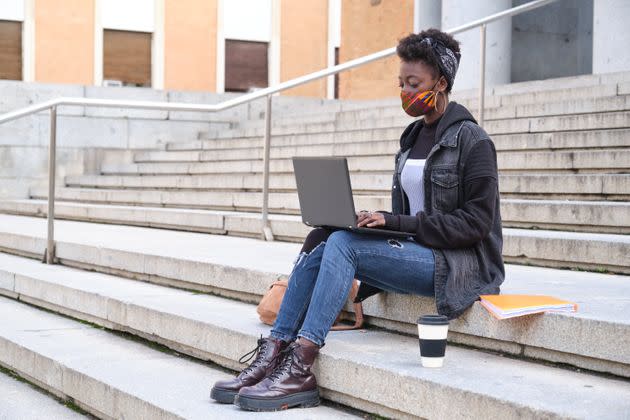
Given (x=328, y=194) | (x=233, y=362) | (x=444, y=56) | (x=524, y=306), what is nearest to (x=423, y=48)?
(x=444, y=56)

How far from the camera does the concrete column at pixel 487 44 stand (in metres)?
12.6

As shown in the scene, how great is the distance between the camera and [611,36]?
1062cm

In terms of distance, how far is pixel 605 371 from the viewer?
347 cm

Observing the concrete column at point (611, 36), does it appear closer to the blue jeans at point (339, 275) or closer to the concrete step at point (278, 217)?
the concrete step at point (278, 217)

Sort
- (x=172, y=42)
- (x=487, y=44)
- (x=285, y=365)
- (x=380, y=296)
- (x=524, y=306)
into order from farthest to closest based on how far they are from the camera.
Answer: (x=172, y=42)
(x=487, y=44)
(x=380, y=296)
(x=285, y=365)
(x=524, y=306)

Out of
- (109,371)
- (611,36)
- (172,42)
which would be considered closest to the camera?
(109,371)

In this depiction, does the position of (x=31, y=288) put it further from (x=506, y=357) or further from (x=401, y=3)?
(x=401, y=3)

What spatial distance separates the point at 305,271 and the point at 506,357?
2.66 feet

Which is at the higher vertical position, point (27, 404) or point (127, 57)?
point (127, 57)

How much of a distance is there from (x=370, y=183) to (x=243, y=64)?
19361 millimetres

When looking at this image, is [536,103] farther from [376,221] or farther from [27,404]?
[27,404]

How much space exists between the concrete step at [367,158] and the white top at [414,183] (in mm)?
2546

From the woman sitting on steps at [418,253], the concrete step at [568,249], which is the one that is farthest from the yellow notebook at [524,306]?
the concrete step at [568,249]

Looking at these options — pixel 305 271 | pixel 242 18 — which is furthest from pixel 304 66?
pixel 305 271
